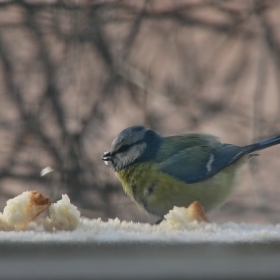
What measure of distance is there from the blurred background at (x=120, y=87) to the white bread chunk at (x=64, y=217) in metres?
2.50

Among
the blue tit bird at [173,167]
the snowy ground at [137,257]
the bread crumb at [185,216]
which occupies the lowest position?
the snowy ground at [137,257]

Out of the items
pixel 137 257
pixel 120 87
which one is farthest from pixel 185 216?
pixel 120 87

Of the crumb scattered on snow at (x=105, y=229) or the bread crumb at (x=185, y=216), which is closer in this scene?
the crumb scattered on snow at (x=105, y=229)

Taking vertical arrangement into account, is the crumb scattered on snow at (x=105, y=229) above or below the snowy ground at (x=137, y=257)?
above

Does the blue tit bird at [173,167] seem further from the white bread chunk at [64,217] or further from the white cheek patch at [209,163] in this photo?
the white bread chunk at [64,217]

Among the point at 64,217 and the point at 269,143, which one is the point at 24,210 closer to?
the point at 64,217

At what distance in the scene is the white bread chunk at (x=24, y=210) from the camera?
1200 millimetres

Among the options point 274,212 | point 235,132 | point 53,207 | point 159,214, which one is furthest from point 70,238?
point 235,132

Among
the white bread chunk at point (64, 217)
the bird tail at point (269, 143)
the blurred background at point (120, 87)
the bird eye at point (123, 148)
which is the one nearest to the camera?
the white bread chunk at point (64, 217)

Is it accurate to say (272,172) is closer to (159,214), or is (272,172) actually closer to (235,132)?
(235,132)

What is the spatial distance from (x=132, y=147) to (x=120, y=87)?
6.32 ft

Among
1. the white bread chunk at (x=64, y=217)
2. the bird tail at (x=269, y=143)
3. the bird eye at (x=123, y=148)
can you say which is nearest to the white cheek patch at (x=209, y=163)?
the bird tail at (x=269, y=143)

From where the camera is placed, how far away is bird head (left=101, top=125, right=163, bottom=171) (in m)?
2.04

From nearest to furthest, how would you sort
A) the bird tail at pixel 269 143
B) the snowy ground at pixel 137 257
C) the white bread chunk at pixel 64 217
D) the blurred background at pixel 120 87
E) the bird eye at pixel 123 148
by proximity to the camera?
1. the snowy ground at pixel 137 257
2. the white bread chunk at pixel 64 217
3. the bird eye at pixel 123 148
4. the bird tail at pixel 269 143
5. the blurred background at pixel 120 87
